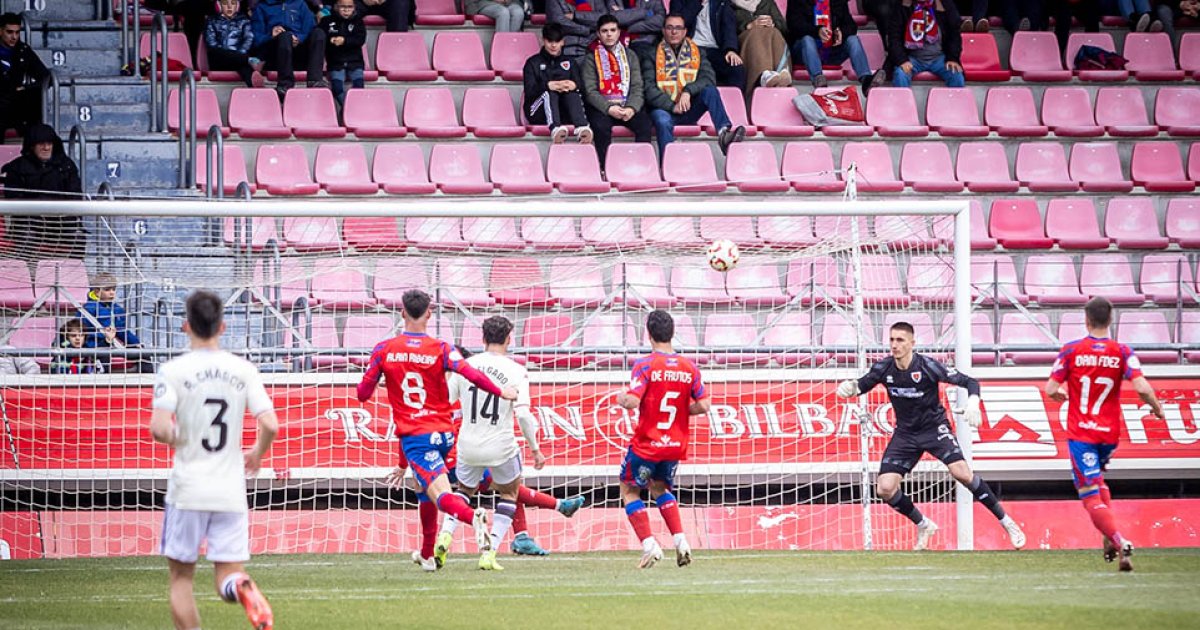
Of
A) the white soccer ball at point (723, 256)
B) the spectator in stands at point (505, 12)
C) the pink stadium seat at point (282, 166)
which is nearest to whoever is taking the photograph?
the white soccer ball at point (723, 256)

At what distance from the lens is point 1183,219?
719 inches

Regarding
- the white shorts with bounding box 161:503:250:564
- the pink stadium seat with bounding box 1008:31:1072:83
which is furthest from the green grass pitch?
the pink stadium seat with bounding box 1008:31:1072:83

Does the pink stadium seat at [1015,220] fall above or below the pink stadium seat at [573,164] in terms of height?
below

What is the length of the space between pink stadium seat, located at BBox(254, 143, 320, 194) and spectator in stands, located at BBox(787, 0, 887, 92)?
648cm

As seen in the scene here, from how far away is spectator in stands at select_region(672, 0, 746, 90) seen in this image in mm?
18766

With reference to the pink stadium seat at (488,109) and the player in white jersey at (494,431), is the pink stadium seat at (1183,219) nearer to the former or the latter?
the pink stadium seat at (488,109)

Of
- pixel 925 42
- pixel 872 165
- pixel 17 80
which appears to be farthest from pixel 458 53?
pixel 925 42

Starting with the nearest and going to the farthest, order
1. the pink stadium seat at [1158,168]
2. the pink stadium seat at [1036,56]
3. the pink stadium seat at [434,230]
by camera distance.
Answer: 1. the pink stadium seat at [434,230]
2. the pink stadium seat at [1158,168]
3. the pink stadium seat at [1036,56]

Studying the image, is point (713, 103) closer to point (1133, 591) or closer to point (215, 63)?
point (215, 63)

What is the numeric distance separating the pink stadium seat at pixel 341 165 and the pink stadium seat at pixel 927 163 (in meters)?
6.55

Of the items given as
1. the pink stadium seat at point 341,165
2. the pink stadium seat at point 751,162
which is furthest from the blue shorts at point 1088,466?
the pink stadium seat at point 341,165

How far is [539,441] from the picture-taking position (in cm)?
1357

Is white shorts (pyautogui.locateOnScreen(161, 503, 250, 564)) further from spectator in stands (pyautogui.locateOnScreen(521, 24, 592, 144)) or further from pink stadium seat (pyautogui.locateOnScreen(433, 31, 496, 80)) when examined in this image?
pink stadium seat (pyautogui.locateOnScreen(433, 31, 496, 80))

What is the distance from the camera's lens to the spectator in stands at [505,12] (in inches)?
752
